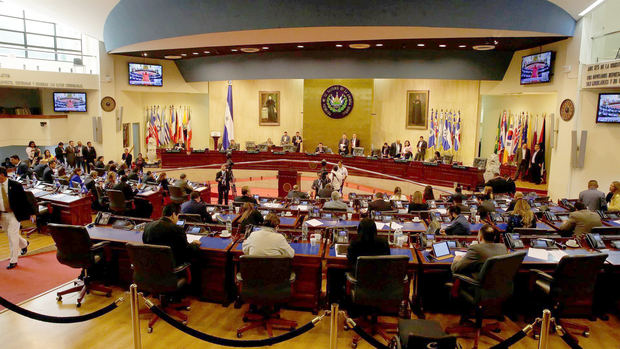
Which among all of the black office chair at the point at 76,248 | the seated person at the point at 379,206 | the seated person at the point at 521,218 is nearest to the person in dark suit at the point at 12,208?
the black office chair at the point at 76,248

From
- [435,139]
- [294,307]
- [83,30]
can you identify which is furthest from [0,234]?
[435,139]

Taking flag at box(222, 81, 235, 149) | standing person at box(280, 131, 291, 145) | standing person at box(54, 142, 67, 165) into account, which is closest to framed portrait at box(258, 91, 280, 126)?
standing person at box(280, 131, 291, 145)

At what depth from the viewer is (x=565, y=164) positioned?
11227 mm

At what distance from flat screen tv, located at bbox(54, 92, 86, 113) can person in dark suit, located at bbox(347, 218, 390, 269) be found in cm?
1532

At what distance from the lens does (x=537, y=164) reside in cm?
1362

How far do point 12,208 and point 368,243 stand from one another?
17.7 ft

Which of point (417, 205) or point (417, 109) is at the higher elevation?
point (417, 109)

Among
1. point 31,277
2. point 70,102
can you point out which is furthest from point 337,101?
point 31,277

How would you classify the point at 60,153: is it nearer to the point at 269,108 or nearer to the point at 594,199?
the point at 269,108

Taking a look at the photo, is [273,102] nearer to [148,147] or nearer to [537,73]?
[148,147]

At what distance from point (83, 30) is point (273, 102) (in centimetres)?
744

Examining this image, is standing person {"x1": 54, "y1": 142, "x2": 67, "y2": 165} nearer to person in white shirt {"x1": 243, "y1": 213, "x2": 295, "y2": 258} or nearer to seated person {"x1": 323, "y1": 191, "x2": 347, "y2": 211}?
seated person {"x1": 323, "y1": 191, "x2": 347, "y2": 211}

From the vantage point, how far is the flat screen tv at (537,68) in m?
11.8

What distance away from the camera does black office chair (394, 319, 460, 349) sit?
2.81 meters
